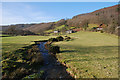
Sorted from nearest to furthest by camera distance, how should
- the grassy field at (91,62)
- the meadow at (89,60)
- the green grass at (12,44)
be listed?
the grassy field at (91,62) → the meadow at (89,60) → the green grass at (12,44)

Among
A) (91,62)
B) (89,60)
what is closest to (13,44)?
(89,60)

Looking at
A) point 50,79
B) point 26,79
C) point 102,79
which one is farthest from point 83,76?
point 26,79

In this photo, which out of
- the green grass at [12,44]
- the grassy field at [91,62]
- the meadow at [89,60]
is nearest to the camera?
the grassy field at [91,62]

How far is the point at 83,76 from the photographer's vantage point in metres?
7.72

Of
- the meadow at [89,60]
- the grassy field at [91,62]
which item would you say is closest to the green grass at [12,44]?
the meadow at [89,60]

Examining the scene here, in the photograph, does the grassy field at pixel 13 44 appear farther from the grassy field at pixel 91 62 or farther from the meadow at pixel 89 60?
the grassy field at pixel 91 62

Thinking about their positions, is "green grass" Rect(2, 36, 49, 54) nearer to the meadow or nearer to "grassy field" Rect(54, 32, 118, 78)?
the meadow

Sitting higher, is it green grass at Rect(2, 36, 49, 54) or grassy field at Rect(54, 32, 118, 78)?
green grass at Rect(2, 36, 49, 54)

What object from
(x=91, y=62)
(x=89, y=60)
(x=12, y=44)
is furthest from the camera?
(x=12, y=44)

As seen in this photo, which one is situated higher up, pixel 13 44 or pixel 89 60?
pixel 13 44

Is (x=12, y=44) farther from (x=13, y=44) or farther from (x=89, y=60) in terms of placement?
(x=89, y=60)

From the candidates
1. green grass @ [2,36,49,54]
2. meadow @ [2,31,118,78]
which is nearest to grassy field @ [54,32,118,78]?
meadow @ [2,31,118,78]

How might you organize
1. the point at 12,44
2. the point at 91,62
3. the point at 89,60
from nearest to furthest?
the point at 91,62 < the point at 89,60 < the point at 12,44

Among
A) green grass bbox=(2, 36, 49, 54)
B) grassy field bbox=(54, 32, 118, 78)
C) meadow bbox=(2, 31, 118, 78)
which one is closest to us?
grassy field bbox=(54, 32, 118, 78)
